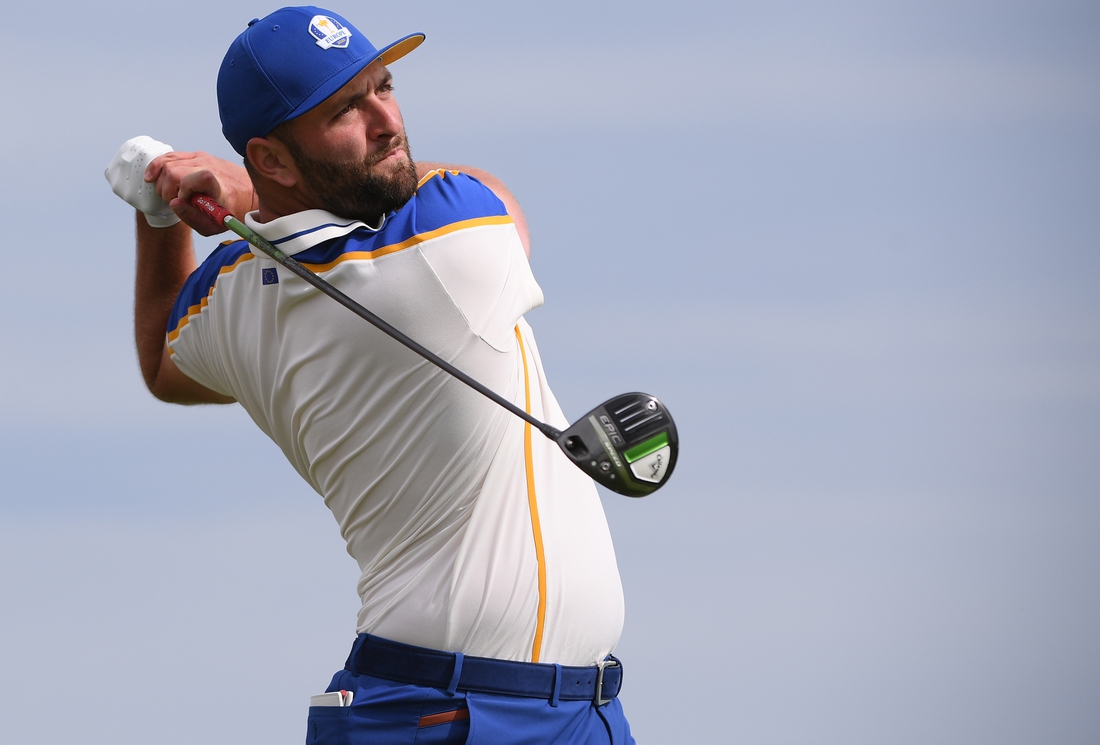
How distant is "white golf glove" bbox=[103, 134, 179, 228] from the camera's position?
3680 mm

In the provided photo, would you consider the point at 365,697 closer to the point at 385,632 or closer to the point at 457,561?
the point at 385,632

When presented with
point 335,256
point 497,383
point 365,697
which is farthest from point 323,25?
point 365,697

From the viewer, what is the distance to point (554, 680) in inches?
131

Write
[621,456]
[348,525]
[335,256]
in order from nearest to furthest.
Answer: [621,456] → [335,256] → [348,525]

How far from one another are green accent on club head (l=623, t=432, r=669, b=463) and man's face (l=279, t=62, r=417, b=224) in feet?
2.62

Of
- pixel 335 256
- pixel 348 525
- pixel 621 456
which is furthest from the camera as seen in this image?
pixel 348 525

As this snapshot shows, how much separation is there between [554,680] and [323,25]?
157 centimetres

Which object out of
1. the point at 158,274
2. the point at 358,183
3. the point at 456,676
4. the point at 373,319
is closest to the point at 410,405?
the point at 373,319

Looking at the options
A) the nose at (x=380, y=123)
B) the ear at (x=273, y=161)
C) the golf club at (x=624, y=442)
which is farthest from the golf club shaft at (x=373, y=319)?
the nose at (x=380, y=123)

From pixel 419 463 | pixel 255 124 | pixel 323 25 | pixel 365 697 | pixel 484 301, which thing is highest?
pixel 323 25

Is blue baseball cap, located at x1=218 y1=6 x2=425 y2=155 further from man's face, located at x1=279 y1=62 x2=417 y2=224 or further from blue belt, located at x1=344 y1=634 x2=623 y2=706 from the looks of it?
blue belt, located at x1=344 y1=634 x2=623 y2=706

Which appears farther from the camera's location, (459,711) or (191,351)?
(191,351)

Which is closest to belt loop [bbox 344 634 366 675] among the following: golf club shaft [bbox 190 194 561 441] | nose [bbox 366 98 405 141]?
golf club shaft [bbox 190 194 561 441]

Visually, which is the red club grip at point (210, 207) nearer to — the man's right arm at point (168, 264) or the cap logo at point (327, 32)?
the man's right arm at point (168, 264)
